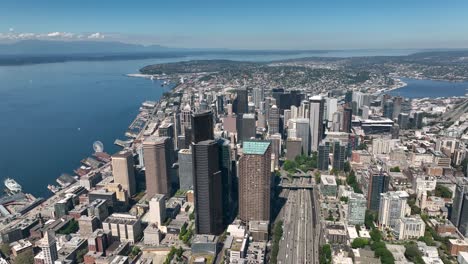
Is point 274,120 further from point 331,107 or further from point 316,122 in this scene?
point 331,107

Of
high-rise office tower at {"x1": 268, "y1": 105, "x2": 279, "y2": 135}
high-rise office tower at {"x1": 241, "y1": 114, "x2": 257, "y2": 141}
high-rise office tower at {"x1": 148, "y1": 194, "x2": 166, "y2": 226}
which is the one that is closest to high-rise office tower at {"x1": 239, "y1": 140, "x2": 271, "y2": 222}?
high-rise office tower at {"x1": 148, "y1": 194, "x2": 166, "y2": 226}

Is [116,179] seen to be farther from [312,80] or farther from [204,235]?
[312,80]

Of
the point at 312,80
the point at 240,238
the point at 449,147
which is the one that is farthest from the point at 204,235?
the point at 312,80

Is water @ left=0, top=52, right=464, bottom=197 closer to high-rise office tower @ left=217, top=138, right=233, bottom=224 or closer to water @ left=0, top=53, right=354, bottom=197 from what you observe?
water @ left=0, top=53, right=354, bottom=197

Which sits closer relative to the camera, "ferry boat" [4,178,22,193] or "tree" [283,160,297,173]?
"ferry boat" [4,178,22,193]

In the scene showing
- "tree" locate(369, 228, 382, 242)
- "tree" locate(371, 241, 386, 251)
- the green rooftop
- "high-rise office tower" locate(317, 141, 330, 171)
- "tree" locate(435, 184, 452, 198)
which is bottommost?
"tree" locate(369, 228, 382, 242)
